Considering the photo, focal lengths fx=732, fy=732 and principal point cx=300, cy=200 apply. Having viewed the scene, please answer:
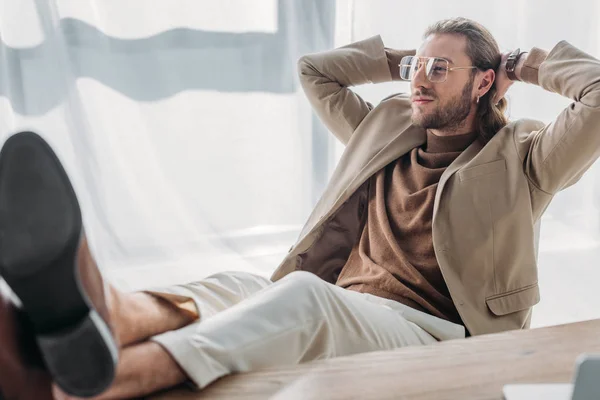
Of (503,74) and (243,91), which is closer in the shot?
(503,74)

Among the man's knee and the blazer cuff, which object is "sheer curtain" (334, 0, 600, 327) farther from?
the man's knee

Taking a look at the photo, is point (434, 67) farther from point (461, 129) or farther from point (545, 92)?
point (545, 92)

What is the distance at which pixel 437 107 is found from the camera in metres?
1.92

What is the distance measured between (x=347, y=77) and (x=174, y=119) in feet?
2.56

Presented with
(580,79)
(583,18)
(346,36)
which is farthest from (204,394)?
(583,18)

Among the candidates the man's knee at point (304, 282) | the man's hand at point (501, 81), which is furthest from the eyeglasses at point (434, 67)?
the man's knee at point (304, 282)

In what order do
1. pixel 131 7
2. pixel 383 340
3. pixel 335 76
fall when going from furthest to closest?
1. pixel 131 7
2. pixel 335 76
3. pixel 383 340

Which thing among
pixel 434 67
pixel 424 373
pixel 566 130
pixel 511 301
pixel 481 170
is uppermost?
pixel 434 67

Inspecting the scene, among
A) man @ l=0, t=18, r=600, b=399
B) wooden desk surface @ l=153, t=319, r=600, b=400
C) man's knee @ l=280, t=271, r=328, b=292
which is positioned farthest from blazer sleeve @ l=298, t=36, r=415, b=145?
wooden desk surface @ l=153, t=319, r=600, b=400

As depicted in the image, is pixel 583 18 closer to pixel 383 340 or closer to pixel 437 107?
pixel 437 107

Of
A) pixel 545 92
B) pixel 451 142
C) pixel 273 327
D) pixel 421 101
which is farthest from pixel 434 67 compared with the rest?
pixel 545 92

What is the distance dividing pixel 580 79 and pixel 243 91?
50.9 inches

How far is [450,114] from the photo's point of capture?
193cm

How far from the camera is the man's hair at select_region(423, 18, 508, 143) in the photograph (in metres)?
1.95
